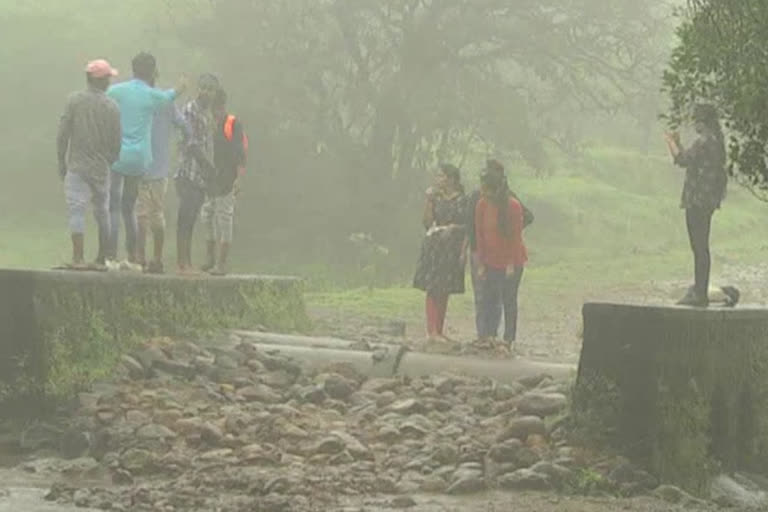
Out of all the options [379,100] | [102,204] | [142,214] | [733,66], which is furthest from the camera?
[379,100]

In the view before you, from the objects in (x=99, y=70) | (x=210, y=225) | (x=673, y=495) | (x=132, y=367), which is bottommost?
(x=673, y=495)

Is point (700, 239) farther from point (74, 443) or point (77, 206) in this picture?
point (77, 206)

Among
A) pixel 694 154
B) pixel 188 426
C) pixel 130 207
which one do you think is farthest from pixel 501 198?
pixel 188 426

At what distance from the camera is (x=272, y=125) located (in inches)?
1218

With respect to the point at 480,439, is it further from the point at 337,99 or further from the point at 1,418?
the point at 337,99

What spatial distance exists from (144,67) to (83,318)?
2.57 metres

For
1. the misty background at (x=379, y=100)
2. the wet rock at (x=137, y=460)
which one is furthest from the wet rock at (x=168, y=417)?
the misty background at (x=379, y=100)

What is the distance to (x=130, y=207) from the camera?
14406mm

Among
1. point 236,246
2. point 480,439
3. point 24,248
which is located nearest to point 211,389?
point 480,439

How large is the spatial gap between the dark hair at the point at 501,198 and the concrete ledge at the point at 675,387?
3.58m

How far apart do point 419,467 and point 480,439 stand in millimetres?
825

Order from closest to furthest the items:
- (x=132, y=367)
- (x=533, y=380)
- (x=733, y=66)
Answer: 1. (x=733, y=66)
2. (x=132, y=367)
3. (x=533, y=380)

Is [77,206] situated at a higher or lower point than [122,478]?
higher

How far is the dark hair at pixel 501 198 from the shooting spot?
1484 centimetres
